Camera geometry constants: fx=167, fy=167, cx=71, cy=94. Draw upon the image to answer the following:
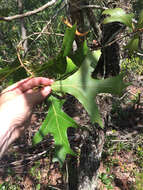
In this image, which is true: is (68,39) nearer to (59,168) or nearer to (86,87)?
(86,87)

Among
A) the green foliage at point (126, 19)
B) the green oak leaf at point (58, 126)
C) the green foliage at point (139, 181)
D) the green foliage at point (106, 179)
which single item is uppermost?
the green foliage at point (126, 19)

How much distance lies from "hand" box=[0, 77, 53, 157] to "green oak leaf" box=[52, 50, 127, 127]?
6 centimetres

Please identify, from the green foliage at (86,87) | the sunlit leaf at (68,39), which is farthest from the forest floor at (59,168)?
the sunlit leaf at (68,39)

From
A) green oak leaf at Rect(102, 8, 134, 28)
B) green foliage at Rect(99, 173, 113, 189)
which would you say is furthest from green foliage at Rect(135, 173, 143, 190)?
green oak leaf at Rect(102, 8, 134, 28)

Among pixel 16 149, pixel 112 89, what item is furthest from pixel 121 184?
pixel 112 89

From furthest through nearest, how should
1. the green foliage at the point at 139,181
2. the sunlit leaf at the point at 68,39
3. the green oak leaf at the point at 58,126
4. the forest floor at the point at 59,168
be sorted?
1. the forest floor at the point at 59,168
2. the green foliage at the point at 139,181
3. the green oak leaf at the point at 58,126
4. the sunlit leaf at the point at 68,39

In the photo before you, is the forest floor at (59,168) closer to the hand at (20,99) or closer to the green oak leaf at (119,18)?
the hand at (20,99)

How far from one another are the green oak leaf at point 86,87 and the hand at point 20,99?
6 cm

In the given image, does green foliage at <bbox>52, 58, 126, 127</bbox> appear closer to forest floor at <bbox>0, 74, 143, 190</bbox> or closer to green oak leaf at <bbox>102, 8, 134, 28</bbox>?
green oak leaf at <bbox>102, 8, 134, 28</bbox>

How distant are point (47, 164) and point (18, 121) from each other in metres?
1.65

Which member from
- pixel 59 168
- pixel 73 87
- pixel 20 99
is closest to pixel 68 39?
pixel 73 87

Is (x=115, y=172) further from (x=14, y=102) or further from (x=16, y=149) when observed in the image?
(x=14, y=102)

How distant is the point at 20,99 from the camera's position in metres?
0.79

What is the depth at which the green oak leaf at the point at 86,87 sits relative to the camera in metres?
0.76
